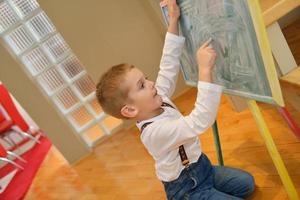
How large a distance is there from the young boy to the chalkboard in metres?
0.05

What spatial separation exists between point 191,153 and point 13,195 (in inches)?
96.3

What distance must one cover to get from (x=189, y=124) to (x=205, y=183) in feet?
1.01

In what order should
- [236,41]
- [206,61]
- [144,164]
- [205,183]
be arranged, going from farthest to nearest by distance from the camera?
[144,164] → [205,183] → [206,61] → [236,41]

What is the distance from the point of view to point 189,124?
1073 millimetres

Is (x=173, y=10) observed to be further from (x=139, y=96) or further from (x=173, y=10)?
(x=139, y=96)

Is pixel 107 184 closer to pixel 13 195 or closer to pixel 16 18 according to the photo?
pixel 13 195

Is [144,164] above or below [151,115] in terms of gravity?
below

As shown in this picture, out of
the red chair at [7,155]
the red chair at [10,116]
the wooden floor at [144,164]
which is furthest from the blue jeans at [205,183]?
the red chair at [10,116]

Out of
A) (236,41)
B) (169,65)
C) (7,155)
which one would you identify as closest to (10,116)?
(7,155)

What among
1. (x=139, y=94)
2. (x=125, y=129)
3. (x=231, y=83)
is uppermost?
(x=139, y=94)

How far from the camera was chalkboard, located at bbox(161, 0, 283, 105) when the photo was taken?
842 millimetres

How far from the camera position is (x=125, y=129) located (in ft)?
10.1

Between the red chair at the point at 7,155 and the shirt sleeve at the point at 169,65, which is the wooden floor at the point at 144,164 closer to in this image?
the red chair at the point at 7,155

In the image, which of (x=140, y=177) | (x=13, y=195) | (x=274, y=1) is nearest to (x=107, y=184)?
(x=140, y=177)
